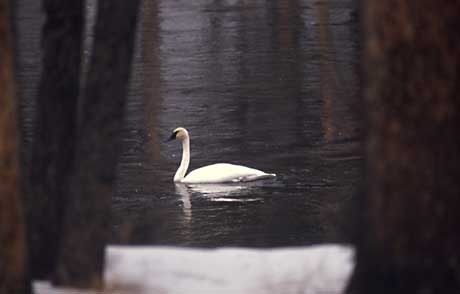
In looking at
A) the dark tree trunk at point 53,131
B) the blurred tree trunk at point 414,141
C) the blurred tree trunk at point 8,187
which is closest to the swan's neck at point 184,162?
the dark tree trunk at point 53,131

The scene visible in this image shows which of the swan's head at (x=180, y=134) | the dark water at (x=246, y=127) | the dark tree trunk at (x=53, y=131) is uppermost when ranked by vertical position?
the dark tree trunk at (x=53, y=131)

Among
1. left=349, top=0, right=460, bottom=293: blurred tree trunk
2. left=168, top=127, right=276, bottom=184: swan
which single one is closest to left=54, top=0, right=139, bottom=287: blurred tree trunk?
left=349, top=0, right=460, bottom=293: blurred tree trunk

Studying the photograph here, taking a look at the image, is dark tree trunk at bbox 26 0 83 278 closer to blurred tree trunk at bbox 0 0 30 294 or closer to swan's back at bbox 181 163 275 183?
blurred tree trunk at bbox 0 0 30 294

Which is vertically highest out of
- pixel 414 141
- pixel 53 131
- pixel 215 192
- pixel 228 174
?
pixel 414 141

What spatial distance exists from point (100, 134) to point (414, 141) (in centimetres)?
180

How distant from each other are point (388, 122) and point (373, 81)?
0.68ft

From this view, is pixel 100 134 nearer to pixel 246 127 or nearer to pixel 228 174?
pixel 228 174

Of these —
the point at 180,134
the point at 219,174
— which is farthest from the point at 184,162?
the point at 219,174

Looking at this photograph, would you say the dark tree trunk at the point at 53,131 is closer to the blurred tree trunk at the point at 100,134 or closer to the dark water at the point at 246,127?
the blurred tree trunk at the point at 100,134

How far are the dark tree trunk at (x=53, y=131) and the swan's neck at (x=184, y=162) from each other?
11.6 metres

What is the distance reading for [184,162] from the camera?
20516 millimetres

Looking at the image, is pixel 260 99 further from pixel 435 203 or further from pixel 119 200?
pixel 435 203

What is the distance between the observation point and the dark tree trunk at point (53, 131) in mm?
8195

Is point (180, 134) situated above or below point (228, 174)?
above
